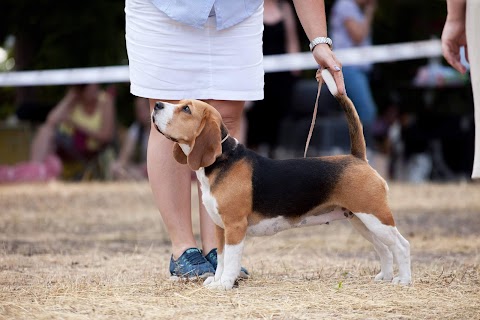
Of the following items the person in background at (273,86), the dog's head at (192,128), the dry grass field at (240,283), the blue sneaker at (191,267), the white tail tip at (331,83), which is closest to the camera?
the dry grass field at (240,283)

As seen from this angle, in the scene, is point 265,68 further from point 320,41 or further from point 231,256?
point 231,256

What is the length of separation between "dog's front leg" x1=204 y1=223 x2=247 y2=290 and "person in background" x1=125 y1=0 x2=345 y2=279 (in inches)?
13.1

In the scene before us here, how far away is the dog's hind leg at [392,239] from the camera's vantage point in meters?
4.21

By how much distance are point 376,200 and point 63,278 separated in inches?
60.3

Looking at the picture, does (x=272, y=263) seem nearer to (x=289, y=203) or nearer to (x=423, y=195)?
(x=289, y=203)

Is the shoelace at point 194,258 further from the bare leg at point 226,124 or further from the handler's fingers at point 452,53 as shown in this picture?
the handler's fingers at point 452,53

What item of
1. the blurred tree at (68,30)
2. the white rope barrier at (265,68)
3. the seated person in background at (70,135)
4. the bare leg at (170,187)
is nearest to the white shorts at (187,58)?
the bare leg at (170,187)

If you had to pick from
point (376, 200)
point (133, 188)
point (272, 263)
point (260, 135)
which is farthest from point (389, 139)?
point (376, 200)

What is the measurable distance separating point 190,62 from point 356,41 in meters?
5.97

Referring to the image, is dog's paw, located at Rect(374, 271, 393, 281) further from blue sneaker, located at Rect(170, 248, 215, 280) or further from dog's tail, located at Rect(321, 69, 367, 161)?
blue sneaker, located at Rect(170, 248, 215, 280)

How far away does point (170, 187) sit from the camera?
15.4ft

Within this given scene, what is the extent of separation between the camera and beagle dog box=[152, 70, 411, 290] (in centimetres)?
414

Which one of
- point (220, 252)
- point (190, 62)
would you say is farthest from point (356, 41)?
point (220, 252)

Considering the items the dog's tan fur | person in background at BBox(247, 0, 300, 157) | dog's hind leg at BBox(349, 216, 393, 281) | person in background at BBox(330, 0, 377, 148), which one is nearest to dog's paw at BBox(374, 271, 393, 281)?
dog's hind leg at BBox(349, 216, 393, 281)
